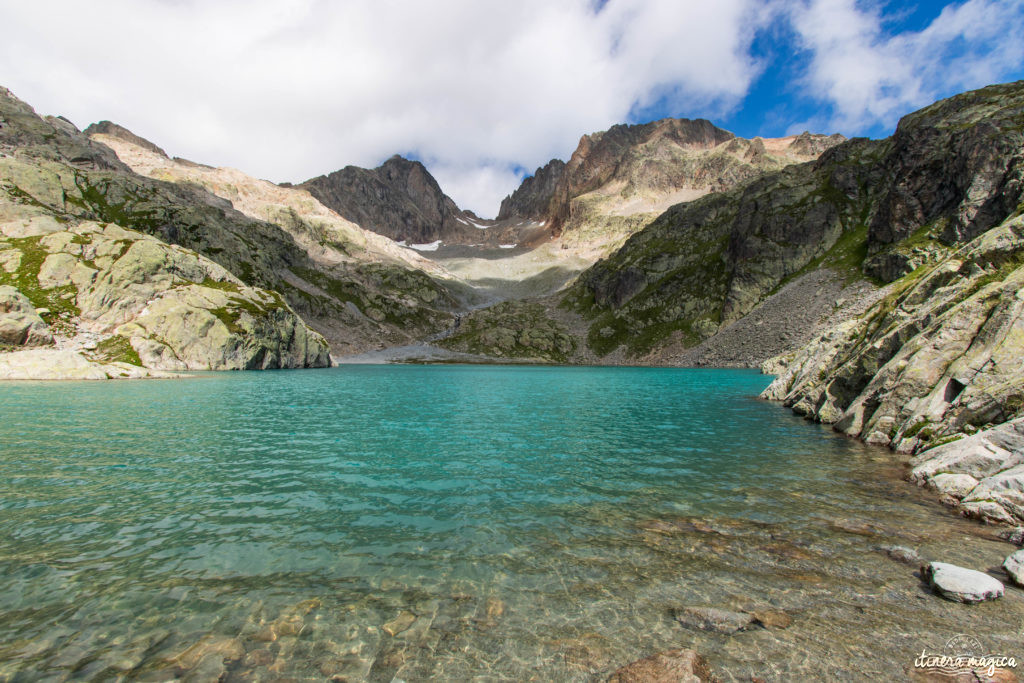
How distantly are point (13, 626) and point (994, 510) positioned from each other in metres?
23.8

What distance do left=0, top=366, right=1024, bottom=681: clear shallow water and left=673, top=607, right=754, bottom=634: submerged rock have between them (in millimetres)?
253

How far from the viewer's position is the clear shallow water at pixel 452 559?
7.65 m

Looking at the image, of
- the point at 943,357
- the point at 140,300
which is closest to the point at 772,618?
the point at 943,357

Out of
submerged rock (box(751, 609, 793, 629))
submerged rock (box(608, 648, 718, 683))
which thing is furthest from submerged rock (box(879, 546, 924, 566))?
submerged rock (box(608, 648, 718, 683))

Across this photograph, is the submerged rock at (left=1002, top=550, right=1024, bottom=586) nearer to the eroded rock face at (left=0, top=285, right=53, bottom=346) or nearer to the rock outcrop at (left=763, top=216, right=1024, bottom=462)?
the rock outcrop at (left=763, top=216, right=1024, bottom=462)

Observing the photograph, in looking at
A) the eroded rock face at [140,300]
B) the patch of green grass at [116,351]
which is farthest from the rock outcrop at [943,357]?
the eroded rock face at [140,300]

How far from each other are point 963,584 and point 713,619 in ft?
17.9

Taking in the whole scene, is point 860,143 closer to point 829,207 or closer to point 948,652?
point 829,207

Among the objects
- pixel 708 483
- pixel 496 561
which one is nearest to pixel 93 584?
pixel 496 561

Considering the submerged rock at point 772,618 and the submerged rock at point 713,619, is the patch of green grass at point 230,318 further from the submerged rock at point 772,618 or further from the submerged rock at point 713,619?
the submerged rock at point 772,618

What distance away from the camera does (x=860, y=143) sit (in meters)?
183

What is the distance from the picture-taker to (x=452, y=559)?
11242mm

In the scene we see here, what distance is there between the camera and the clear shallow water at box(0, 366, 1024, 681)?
7.65m

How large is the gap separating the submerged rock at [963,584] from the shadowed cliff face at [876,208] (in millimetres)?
94669
